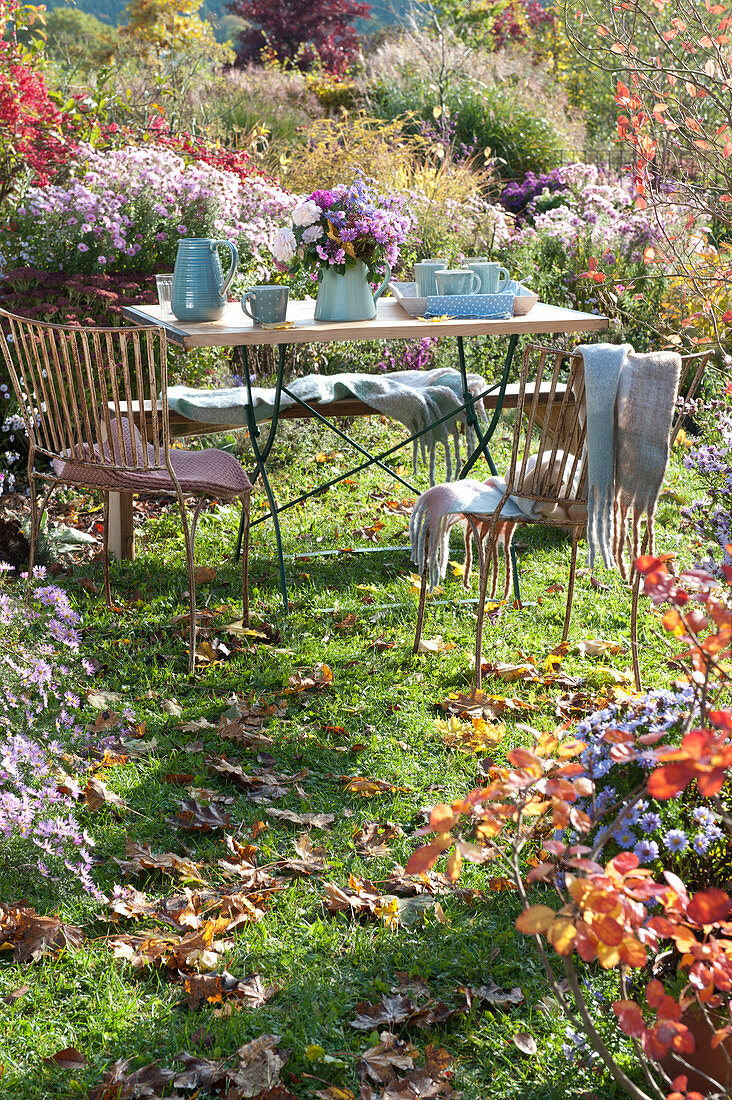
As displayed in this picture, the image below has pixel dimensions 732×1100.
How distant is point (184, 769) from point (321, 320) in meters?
1.86

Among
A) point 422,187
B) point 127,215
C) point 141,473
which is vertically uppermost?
point 422,187

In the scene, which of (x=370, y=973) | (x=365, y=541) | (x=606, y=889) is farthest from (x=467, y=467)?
(x=606, y=889)

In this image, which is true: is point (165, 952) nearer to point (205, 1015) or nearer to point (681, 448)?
point (205, 1015)

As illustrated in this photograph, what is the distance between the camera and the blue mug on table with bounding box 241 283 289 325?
11.7 feet

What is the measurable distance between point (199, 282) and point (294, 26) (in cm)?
2236

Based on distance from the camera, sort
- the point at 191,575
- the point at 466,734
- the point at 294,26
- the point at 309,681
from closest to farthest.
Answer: the point at 466,734 < the point at 309,681 < the point at 191,575 < the point at 294,26

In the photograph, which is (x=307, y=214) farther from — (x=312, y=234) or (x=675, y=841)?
(x=675, y=841)

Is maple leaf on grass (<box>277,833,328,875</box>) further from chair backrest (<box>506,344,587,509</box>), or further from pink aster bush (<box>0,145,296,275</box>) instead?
pink aster bush (<box>0,145,296,275</box>)

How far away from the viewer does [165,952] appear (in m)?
2.13

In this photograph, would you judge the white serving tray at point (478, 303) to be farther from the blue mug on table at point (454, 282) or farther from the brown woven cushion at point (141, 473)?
the brown woven cushion at point (141, 473)

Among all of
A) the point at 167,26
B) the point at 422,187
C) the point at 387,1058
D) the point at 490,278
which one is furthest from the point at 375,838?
the point at 167,26

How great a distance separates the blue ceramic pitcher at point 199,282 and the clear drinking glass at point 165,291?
0.84 ft

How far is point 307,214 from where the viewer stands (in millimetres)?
3734

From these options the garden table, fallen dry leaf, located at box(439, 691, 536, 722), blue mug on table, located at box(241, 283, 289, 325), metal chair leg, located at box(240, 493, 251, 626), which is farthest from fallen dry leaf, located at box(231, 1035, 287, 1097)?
blue mug on table, located at box(241, 283, 289, 325)
